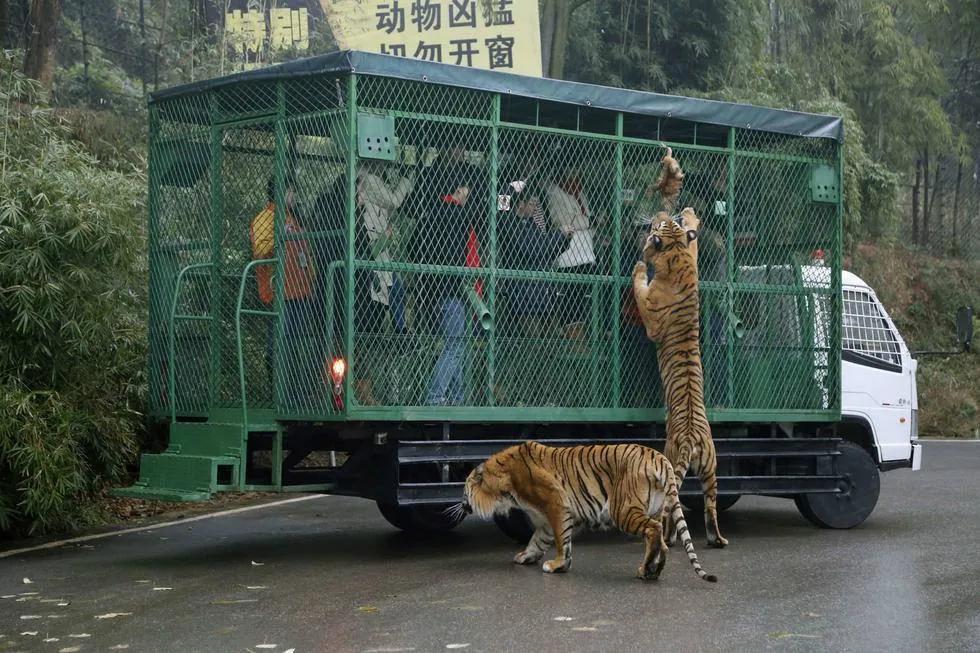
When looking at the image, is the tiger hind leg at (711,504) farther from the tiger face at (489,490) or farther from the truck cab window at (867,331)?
the truck cab window at (867,331)

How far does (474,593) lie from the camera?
318 inches

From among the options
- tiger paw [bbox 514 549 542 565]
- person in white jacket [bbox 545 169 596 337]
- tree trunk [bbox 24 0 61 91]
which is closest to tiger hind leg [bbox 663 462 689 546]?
tiger paw [bbox 514 549 542 565]

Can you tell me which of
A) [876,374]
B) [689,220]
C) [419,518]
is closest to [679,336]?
[689,220]

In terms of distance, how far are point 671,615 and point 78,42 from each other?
67.2ft

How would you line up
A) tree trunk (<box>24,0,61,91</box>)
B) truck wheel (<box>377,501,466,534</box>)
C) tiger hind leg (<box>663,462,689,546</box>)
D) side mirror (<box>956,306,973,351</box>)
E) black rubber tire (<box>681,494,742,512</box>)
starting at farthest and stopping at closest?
tree trunk (<box>24,0,61,91</box>) → black rubber tire (<box>681,494,742,512</box>) → side mirror (<box>956,306,973,351</box>) → truck wheel (<box>377,501,466,534</box>) → tiger hind leg (<box>663,462,689,546</box>)

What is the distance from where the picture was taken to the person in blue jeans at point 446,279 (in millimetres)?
9352

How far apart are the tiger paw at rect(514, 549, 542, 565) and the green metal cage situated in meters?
1.05

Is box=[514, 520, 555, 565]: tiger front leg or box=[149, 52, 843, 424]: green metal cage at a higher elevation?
box=[149, 52, 843, 424]: green metal cage

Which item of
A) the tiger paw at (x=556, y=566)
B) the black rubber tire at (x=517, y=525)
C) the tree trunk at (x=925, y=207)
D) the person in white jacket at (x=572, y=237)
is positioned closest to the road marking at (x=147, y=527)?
the black rubber tire at (x=517, y=525)

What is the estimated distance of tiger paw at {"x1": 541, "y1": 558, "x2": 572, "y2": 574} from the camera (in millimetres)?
8773

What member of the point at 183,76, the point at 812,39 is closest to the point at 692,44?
the point at 812,39

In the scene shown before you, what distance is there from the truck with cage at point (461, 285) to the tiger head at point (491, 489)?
0.38 meters

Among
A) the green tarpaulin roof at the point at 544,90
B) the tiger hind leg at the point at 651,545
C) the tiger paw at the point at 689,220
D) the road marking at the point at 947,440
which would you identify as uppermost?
the green tarpaulin roof at the point at 544,90

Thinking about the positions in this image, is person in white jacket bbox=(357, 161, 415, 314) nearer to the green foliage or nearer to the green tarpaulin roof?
the green tarpaulin roof
